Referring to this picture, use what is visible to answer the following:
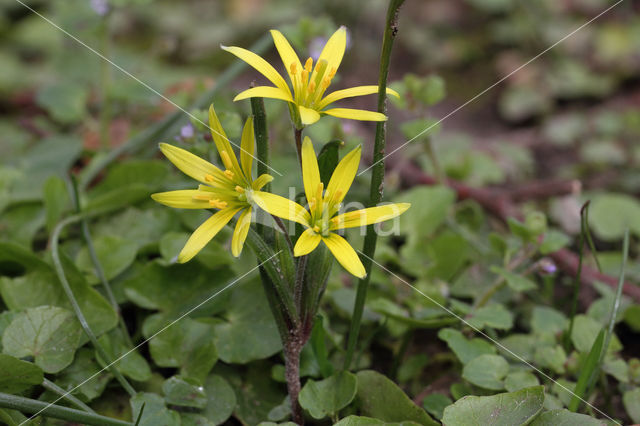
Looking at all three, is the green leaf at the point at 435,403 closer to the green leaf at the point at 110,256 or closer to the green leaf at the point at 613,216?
the green leaf at the point at 110,256

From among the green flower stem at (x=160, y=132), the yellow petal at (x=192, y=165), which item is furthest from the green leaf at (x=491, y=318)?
the green flower stem at (x=160, y=132)

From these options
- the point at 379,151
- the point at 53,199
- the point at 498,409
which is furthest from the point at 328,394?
the point at 53,199

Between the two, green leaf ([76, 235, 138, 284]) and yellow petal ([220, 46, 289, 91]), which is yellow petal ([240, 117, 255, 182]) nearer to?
yellow petal ([220, 46, 289, 91])

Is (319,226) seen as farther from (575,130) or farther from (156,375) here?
(575,130)

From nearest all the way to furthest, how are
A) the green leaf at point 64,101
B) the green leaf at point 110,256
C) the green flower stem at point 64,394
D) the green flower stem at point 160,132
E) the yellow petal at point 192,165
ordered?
1. the yellow petal at point 192,165
2. the green flower stem at point 64,394
3. the green leaf at point 110,256
4. the green flower stem at point 160,132
5. the green leaf at point 64,101

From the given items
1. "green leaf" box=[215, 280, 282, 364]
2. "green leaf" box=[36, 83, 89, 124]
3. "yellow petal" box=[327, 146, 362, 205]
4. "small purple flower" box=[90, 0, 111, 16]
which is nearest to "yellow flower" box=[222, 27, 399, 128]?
"yellow petal" box=[327, 146, 362, 205]

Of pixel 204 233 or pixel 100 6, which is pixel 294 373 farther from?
pixel 100 6
